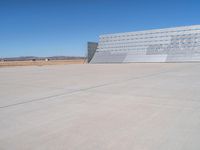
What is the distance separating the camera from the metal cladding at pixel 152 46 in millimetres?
30938

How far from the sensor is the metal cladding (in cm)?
3094

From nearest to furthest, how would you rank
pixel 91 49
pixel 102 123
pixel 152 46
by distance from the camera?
pixel 102 123 → pixel 152 46 → pixel 91 49

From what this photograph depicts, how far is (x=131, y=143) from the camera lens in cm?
261

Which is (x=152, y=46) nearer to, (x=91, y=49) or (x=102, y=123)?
(x=91, y=49)

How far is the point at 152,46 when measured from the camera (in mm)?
34188

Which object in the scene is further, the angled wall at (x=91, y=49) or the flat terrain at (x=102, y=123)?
the angled wall at (x=91, y=49)

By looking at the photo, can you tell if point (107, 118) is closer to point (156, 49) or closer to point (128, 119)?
→ point (128, 119)

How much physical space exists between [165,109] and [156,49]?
30.7 meters

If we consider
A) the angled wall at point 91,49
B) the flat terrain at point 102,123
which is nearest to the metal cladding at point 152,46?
the angled wall at point 91,49

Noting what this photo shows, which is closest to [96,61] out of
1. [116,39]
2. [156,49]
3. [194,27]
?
[116,39]

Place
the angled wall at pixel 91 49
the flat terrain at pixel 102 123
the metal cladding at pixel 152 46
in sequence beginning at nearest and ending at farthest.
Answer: the flat terrain at pixel 102 123
the metal cladding at pixel 152 46
the angled wall at pixel 91 49

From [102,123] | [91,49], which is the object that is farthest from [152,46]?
[102,123]

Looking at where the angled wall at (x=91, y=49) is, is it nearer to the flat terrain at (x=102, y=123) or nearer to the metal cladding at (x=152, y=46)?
the metal cladding at (x=152, y=46)

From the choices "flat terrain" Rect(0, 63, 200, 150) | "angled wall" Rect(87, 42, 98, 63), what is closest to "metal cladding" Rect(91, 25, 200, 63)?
"angled wall" Rect(87, 42, 98, 63)
